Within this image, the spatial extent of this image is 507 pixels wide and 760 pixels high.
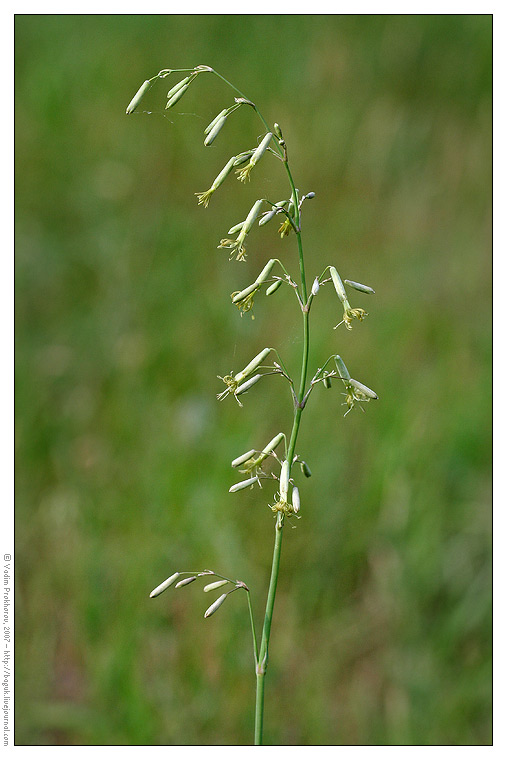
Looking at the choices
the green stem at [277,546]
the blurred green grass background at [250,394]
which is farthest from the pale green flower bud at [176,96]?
the blurred green grass background at [250,394]

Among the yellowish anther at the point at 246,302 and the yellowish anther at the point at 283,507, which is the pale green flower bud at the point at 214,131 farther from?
the yellowish anther at the point at 283,507

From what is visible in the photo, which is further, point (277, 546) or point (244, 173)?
point (244, 173)

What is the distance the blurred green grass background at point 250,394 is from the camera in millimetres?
3113

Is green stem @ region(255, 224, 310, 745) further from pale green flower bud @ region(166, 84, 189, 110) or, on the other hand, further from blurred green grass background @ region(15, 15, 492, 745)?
blurred green grass background @ region(15, 15, 492, 745)

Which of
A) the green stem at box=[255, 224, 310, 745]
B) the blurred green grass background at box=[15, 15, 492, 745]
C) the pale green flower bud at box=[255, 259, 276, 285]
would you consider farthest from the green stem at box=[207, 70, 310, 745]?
the blurred green grass background at box=[15, 15, 492, 745]

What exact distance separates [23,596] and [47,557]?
219 millimetres

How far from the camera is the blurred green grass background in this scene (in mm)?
3113

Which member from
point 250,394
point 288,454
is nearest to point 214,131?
point 288,454

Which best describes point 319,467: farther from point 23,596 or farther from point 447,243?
point 447,243

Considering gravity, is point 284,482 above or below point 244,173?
below

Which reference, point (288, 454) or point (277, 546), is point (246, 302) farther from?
point (277, 546)

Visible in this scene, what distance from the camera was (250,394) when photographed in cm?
448

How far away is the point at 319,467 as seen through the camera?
3.87m

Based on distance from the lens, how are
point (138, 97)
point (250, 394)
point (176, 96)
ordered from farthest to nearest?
point (250, 394) < point (138, 97) < point (176, 96)
